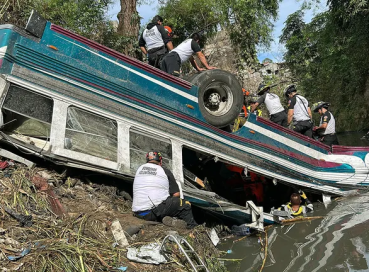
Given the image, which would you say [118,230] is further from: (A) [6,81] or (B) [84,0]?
(B) [84,0]

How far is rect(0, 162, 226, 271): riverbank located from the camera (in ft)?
11.2

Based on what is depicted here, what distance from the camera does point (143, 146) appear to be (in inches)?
197

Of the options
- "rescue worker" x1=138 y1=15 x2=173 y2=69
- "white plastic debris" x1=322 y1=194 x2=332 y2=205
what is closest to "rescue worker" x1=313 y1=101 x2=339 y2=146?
"white plastic debris" x1=322 y1=194 x2=332 y2=205

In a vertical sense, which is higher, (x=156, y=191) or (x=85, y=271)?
(x=156, y=191)

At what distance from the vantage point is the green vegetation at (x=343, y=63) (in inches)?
615

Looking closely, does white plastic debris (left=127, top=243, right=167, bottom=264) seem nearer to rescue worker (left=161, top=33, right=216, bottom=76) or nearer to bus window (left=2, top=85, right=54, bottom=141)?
bus window (left=2, top=85, right=54, bottom=141)

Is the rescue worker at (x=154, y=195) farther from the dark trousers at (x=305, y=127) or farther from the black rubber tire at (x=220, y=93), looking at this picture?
the dark trousers at (x=305, y=127)

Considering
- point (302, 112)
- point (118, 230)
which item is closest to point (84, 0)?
point (302, 112)

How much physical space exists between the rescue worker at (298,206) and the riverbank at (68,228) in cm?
259

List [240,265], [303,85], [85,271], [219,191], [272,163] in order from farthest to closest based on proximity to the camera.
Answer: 1. [303,85]
2. [219,191]
3. [272,163]
4. [240,265]
5. [85,271]

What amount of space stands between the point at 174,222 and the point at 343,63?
609 inches

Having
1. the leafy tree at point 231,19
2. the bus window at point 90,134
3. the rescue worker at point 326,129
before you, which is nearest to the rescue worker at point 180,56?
the bus window at point 90,134

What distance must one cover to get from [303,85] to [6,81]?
19.6m

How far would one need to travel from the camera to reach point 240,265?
15.1 ft
